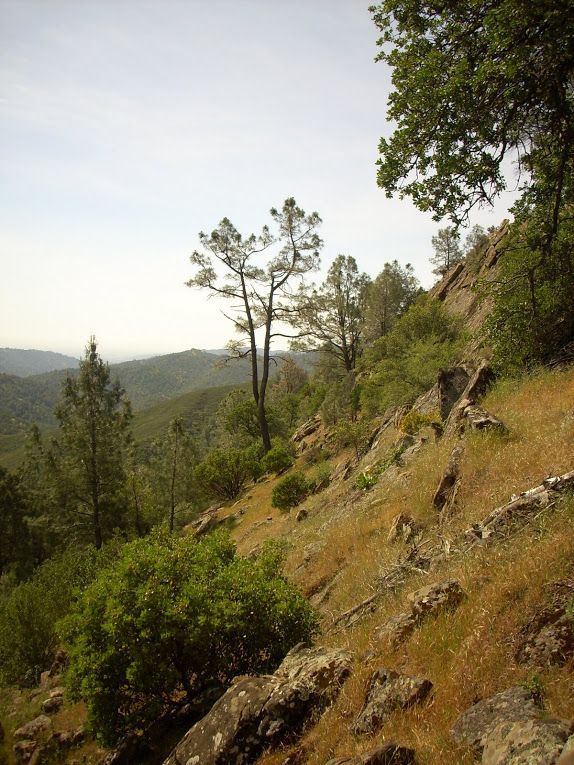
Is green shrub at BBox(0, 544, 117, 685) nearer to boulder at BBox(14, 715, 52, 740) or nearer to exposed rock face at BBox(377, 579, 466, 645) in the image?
boulder at BBox(14, 715, 52, 740)

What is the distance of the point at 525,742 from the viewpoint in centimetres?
280

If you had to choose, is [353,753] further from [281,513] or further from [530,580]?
→ [281,513]

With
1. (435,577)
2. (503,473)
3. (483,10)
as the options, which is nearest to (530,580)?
(435,577)

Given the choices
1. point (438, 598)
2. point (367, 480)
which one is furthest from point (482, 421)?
point (438, 598)

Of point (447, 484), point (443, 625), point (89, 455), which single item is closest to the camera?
point (443, 625)

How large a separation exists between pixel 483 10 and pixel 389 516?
30.4ft

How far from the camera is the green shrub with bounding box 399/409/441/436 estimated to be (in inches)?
576

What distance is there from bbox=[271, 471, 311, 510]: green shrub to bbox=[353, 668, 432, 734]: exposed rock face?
621 inches

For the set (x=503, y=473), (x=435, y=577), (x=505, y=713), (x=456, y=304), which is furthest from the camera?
(x=456, y=304)

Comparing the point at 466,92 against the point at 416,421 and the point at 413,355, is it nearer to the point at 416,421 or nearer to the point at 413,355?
the point at 416,421

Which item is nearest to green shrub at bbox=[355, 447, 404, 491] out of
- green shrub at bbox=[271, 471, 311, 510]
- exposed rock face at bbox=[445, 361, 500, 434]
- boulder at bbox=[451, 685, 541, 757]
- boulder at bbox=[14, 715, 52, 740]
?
exposed rock face at bbox=[445, 361, 500, 434]

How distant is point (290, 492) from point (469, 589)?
1544cm

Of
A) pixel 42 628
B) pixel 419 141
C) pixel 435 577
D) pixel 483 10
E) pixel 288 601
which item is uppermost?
pixel 483 10

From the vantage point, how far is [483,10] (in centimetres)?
621
